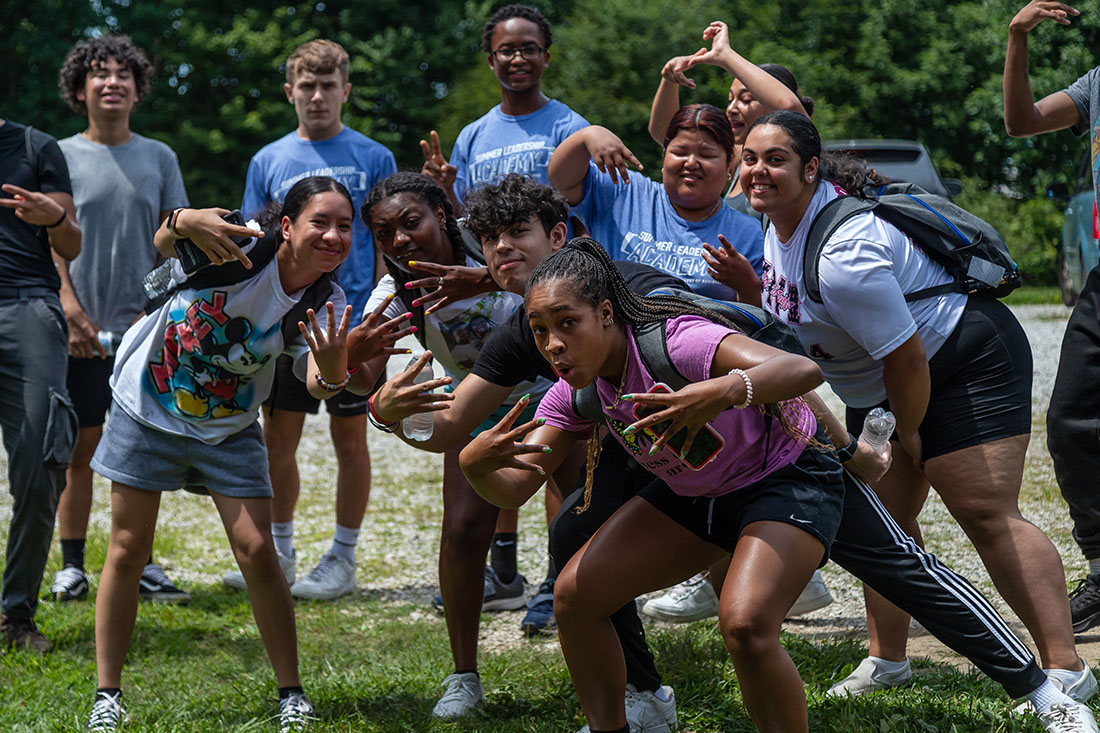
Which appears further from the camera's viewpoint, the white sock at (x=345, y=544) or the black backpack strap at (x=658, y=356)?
the white sock at (x=345, y=544)

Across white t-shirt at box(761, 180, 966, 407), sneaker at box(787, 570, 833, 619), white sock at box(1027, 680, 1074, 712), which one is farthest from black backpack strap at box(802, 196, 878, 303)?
sneaker at box(787, 570, 833, 619)

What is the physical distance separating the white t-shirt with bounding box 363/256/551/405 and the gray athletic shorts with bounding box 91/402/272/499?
0.79 m

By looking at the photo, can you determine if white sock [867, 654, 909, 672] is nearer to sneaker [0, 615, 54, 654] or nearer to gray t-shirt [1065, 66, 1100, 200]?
gray t-shirt [1065, 66, 1100, 200]

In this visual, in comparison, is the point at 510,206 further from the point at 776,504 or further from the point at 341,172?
the point at 341,172

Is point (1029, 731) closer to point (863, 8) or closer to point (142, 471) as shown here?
point (142, 471)

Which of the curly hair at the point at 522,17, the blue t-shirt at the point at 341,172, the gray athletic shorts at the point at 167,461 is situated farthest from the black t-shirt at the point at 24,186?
the curly hair at the point at 522,17

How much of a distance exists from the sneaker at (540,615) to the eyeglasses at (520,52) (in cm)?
246

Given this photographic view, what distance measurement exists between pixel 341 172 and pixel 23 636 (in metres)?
2.73

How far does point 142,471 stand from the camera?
417cm

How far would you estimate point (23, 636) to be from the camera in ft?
16.7

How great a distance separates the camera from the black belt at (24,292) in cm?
516

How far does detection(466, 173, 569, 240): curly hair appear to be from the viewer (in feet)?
12.6

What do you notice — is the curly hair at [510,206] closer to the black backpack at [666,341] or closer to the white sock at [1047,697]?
the black backpack at [666,341]

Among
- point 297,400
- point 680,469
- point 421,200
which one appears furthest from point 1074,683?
point 297,400
